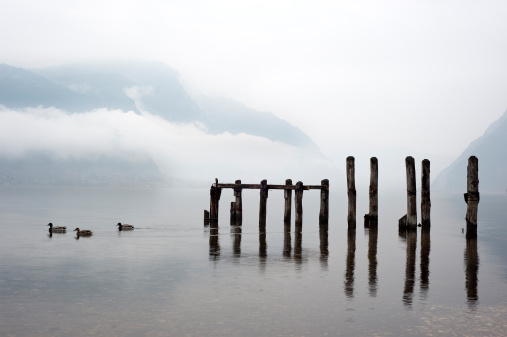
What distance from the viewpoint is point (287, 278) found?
18.6 meters

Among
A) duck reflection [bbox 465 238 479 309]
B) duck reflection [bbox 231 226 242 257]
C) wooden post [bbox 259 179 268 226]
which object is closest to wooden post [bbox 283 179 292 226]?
wooden post [bbox 259 179 268 226]

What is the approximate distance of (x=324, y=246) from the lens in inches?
1087

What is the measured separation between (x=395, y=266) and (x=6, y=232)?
24936mm

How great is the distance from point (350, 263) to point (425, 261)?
10.4 feet

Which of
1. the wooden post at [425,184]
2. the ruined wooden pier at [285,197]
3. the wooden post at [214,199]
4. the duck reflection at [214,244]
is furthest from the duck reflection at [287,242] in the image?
the wooden post at [425,184]

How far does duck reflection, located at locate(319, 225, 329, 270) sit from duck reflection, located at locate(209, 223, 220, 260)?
4.07 metres

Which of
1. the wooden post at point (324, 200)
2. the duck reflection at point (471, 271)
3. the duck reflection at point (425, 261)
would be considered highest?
the wooden post at point (324, 200)

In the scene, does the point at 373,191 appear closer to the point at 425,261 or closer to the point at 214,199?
the point at 425,261

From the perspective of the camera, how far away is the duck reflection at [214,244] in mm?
24062

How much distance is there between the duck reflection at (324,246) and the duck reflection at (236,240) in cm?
337

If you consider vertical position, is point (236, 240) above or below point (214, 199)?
below

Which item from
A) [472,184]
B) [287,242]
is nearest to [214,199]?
[287,242]

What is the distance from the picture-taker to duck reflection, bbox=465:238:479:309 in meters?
16.0

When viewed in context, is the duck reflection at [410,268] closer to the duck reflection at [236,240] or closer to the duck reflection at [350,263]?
the duck reflection at [350,263]
